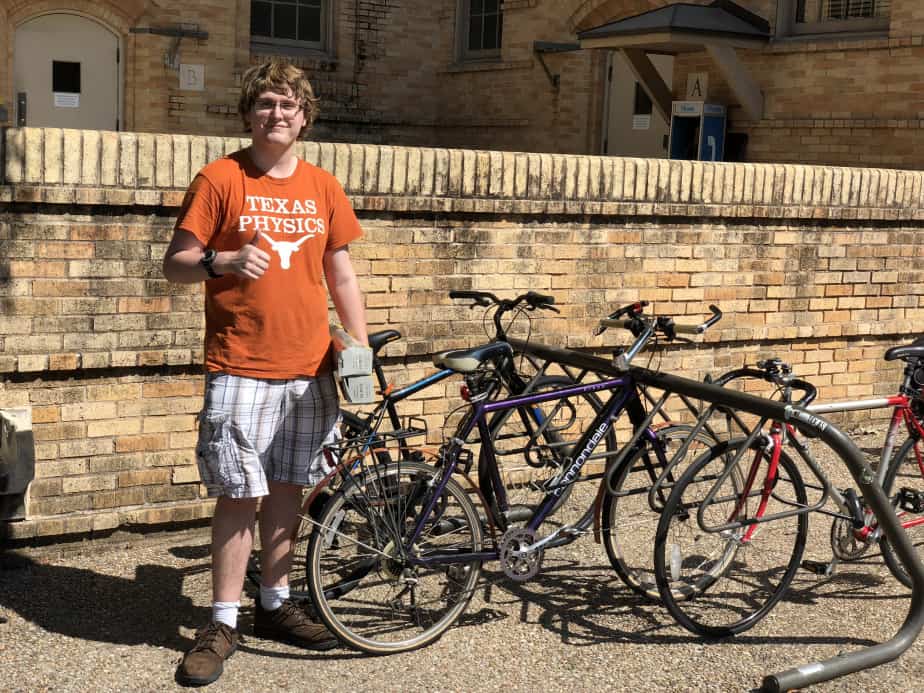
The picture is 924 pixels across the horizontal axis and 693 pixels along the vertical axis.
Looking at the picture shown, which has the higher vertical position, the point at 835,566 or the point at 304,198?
the point at 304,198

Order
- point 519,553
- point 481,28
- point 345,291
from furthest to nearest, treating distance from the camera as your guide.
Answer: point 481,28 < point 519,553 < point 345,291

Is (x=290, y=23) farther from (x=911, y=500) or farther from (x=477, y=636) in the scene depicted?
(x=477, y=636)

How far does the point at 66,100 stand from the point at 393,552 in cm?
1233

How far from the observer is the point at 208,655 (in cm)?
398

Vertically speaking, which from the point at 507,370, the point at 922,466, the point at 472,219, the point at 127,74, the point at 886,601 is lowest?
the point at 886,601

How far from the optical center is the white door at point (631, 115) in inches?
603

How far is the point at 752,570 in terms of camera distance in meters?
5.16

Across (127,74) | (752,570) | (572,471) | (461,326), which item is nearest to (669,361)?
(461,326)

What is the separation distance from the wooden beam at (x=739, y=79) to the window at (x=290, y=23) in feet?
19.7

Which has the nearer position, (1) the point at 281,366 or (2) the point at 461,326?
(1) the point at 281,366

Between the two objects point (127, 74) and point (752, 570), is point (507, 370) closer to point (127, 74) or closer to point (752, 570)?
point (752, 570)

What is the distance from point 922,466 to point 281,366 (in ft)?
8.99

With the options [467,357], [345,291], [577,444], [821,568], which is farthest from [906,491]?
[345,291]

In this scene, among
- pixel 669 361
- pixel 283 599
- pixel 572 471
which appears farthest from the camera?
pixel 669 361
